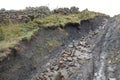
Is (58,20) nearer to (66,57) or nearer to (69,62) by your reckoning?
(66,57)

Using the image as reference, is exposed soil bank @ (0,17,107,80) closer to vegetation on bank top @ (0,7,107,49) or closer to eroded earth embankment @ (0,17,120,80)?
eroded earth embankment @ (0,17,120,80)

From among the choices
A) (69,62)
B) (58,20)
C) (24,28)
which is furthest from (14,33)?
(58,20)

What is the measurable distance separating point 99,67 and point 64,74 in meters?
1.83

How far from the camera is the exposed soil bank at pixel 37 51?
533 inches

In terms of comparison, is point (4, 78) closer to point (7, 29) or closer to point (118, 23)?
point (7, 29)

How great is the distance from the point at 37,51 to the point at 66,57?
1623mm

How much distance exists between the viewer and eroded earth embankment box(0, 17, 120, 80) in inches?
525

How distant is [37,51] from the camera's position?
51.2 feet

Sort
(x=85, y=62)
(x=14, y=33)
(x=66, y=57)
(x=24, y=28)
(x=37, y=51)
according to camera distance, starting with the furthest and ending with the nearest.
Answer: (x=24, y=28), (x=14, y=33), (x=37, y=51), (x=66, y=57), (x=85, y=62)

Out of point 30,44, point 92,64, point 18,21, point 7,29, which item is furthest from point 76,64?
point 18,21

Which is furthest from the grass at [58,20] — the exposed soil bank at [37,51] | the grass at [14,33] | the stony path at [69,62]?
the stony path at [69,62]

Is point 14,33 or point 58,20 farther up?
point 58,20

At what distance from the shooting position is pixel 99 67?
13898 millimetres

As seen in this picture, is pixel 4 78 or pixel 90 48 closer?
pixel 4 78
